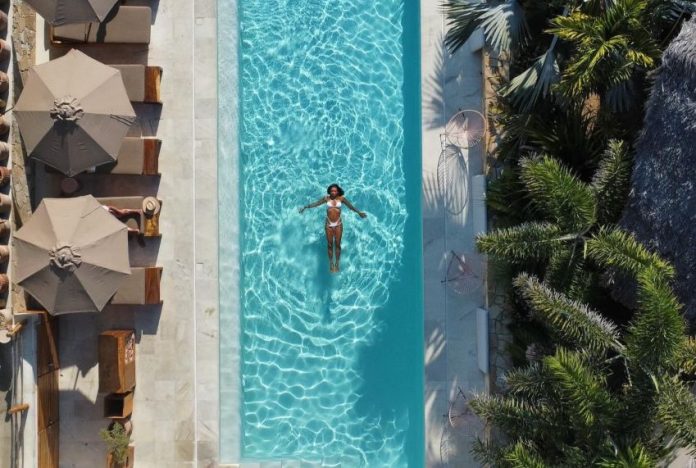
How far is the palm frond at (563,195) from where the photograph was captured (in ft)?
25.7

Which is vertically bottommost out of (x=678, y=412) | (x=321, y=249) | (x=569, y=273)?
(x=678, y=412)

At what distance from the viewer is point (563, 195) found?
787cm

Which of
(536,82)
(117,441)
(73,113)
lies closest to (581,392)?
(536,82)

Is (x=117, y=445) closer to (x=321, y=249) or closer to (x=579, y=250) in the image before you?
(x=321, y=249)

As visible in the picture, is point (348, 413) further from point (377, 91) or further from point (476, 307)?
point (377, 91)

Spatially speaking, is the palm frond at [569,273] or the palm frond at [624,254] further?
the palm frond at [569,273]

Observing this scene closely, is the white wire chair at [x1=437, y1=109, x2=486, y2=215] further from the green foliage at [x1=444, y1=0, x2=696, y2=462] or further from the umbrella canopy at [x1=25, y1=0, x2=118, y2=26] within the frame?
the umbrella canopy at [x1=25, y1=0, x2=118, y2=26]

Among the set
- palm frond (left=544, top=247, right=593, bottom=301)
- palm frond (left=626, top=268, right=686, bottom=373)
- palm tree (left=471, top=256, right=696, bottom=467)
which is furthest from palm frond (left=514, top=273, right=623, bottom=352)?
palm frond (left=544, top=247, right=593, bottom=301)

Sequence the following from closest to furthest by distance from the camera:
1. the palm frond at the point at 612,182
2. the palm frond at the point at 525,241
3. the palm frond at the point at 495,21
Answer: the palm frond at the point at 525,241 → the palm frond at the point at 612,182 → the palm frond at the point at 495,21

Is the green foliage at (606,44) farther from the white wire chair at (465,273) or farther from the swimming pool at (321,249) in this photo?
the swimming pool at (321,249)

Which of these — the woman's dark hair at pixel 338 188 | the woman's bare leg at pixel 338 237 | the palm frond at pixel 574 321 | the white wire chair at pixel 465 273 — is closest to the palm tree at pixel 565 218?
the palm frond at pixel 574 321

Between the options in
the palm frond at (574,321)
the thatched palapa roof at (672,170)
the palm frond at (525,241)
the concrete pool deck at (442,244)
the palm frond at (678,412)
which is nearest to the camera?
the palm frond at (678,412)

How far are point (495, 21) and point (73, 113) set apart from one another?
20.1 ft

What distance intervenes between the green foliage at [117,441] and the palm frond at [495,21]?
796 centimetres
